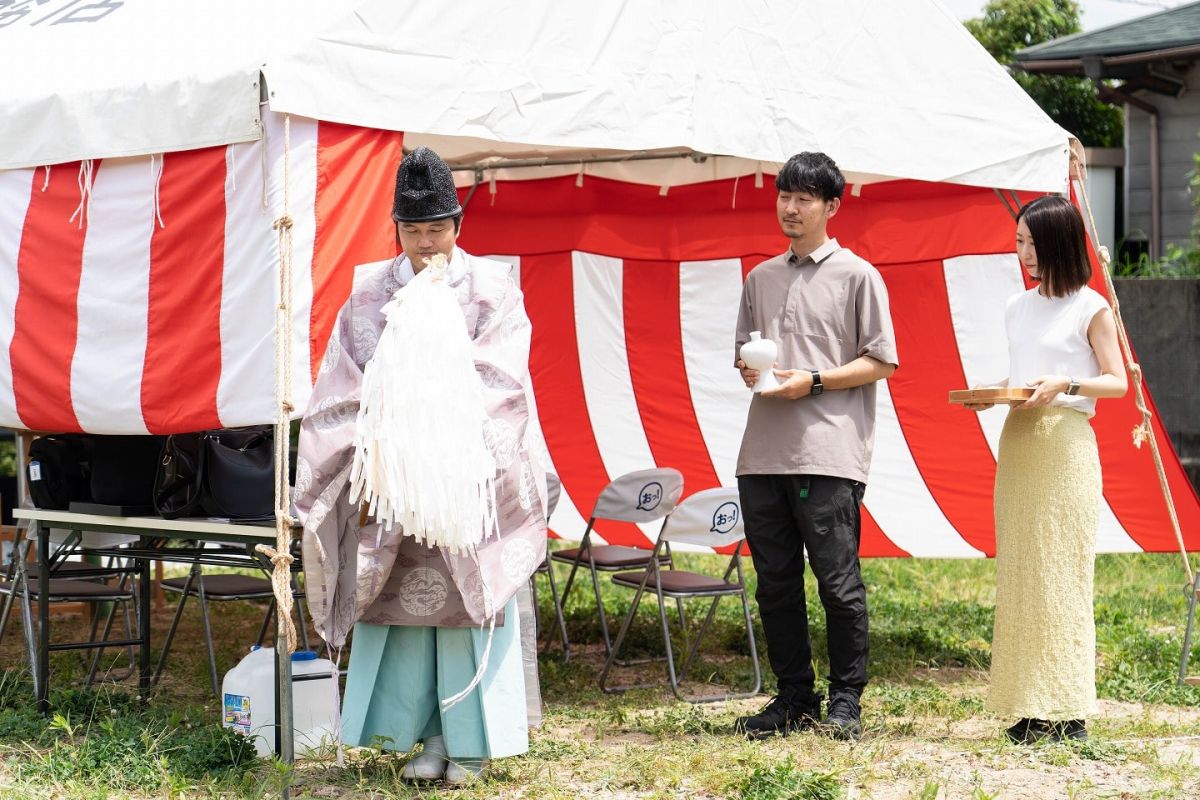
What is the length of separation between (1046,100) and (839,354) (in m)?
13.1

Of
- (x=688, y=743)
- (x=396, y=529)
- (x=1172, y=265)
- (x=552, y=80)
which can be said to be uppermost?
(x=552, y=80)

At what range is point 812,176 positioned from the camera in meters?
3.76

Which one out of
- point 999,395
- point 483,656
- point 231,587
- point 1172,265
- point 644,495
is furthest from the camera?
point 1172,265

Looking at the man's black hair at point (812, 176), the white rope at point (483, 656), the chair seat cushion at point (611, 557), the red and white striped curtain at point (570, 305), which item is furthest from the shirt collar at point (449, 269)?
the chair seat cushion at point (611, 557)

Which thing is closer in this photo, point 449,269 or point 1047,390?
point 449,269


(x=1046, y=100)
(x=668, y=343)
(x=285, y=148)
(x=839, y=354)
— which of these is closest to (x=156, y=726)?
(x=285, y=148)

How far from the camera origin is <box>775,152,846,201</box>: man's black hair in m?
3.76

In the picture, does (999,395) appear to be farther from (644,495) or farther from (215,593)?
(215,593)

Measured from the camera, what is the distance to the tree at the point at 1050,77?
51.3 ft

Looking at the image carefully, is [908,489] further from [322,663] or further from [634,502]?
[322,663]

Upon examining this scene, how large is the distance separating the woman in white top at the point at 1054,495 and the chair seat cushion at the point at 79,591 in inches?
113

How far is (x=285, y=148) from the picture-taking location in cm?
351

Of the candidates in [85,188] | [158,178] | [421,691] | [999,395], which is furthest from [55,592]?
[999,395]

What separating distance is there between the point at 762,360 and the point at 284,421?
126 cm
